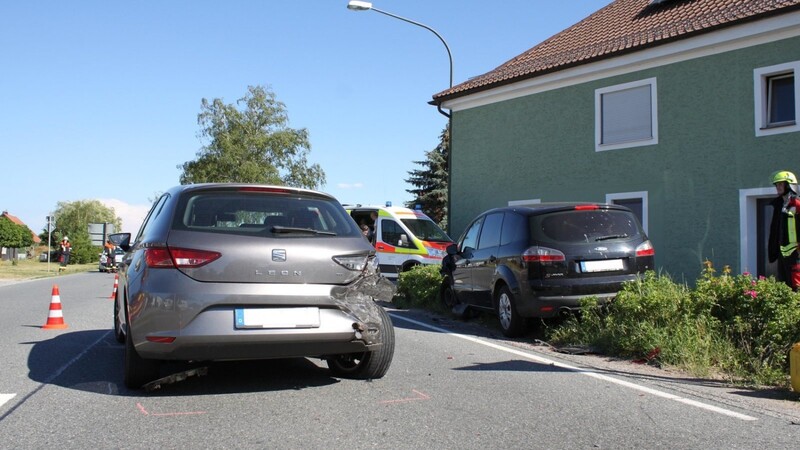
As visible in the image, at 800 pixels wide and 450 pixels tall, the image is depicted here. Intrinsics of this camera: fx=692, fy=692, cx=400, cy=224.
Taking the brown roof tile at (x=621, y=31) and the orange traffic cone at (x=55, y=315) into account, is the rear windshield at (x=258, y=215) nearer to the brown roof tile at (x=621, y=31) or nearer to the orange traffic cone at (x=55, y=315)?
the orange traffic cone at (x=55, y=315)

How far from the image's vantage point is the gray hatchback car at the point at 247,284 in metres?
4.84

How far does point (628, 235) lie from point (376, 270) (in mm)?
4366

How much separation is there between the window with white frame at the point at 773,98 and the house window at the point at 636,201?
285cm

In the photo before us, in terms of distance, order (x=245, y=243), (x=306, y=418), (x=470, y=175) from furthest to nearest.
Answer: (x=470, y=175) < (x=245, y=243) < (x=306, y=418)

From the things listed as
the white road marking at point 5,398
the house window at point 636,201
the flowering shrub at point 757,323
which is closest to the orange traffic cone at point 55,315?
the white road marking at point 5,398

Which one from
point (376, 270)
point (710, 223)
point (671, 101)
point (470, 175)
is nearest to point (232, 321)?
point (376, 270)

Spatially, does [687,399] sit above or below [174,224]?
below

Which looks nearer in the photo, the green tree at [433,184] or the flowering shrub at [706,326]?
the flowering shrub at [706,326]

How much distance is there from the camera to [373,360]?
5.70m

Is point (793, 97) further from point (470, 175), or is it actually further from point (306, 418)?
point (306, 418)

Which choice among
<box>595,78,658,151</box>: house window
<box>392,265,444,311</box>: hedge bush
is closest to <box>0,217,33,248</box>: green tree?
<box>392,265,444,311</box>: hedge bush

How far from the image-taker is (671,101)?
1504 cm

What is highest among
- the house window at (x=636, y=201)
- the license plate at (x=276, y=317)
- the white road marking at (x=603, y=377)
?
the house window at (x=636, y=201)

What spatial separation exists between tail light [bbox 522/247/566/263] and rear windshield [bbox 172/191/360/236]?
Result: 332 cm
